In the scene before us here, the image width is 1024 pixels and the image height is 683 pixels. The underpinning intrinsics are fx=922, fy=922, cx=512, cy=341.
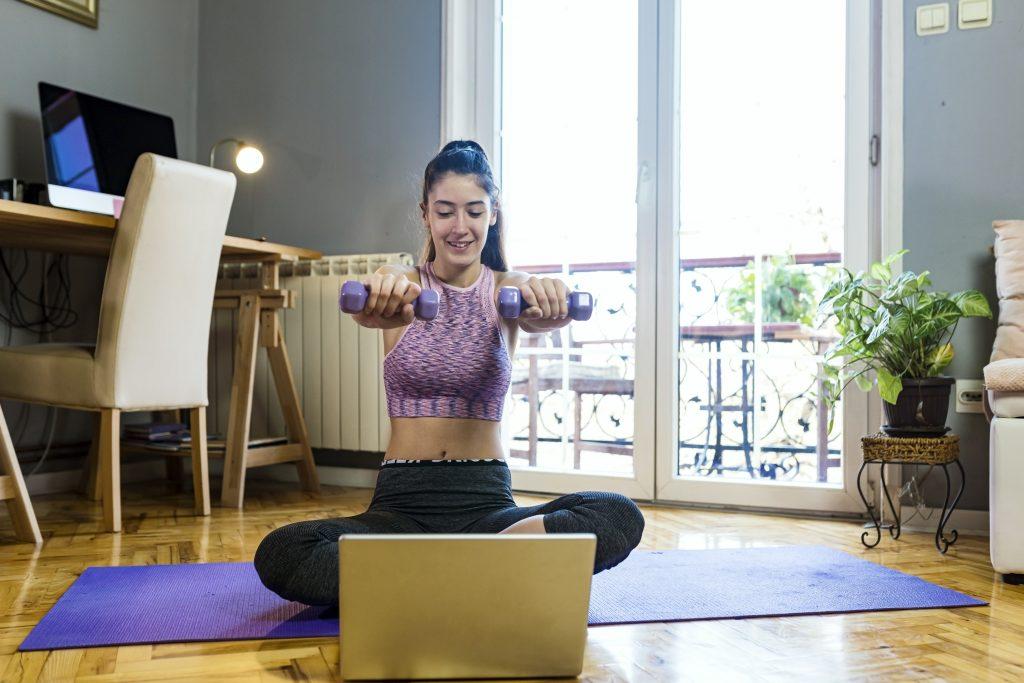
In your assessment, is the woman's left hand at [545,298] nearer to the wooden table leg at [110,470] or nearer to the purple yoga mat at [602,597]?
the purple yoga mat at [602,597]

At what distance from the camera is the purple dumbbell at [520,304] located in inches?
51.8

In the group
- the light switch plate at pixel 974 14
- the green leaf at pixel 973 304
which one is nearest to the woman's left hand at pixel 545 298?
the green leaf at pixel 973 304

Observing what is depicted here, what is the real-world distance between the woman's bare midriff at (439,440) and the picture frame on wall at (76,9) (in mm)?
2330

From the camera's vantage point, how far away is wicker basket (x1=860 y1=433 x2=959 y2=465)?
2.22 meters

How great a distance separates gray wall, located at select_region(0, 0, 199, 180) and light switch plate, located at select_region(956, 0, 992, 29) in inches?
106

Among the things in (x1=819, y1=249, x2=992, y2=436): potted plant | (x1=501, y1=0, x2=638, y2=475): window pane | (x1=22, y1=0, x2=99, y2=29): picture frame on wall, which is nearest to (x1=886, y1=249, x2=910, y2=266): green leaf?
(x1=819, y1=249, x2=992, y2=436): potted plant

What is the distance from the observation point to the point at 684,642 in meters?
1.43

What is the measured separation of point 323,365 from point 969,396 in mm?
1963

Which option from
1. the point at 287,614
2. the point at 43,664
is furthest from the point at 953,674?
the point at 43,664

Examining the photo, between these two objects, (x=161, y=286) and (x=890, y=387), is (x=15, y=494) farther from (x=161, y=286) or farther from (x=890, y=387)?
(x=890, y=387)

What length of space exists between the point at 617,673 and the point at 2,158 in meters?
2.57

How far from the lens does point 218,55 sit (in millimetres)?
3547

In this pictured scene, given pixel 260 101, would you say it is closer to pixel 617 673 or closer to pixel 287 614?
pixel 287 614

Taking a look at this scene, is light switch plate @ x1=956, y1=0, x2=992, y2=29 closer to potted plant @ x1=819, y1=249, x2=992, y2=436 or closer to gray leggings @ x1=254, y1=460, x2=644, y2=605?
potted plant @ x1=819, y1=249, x2=992, y2=436
